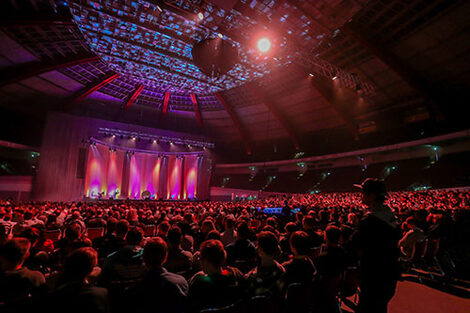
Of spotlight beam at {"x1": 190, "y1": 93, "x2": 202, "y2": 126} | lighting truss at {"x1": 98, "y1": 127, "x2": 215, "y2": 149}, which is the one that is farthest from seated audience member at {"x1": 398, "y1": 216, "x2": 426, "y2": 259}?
lighting truss at {"x1": 98, "y1": 127, "x2": 215, "y2": 149}

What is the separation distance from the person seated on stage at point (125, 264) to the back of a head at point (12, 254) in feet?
3.48

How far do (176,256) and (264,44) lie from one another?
44.1 ft

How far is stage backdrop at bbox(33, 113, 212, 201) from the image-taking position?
80.0 feet

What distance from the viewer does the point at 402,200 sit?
659 inches

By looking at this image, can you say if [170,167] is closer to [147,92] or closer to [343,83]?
[147,92]

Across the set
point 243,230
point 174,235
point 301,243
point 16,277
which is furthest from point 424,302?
→ point 16,277

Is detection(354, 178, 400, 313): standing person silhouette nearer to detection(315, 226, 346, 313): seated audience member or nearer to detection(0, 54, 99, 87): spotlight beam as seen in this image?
detection(315, 226, 346, 313): seated audience member

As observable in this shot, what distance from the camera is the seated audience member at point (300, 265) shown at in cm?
323

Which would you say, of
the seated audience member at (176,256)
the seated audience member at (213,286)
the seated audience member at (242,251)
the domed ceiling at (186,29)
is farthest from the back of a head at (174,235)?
the domed ceiling at (186,29)

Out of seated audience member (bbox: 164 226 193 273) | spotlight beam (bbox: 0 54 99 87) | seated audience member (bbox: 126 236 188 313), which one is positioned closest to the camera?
seated audience member (bbox: 126 236 188 313)

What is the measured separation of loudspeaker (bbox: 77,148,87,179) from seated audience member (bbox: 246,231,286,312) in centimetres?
2734

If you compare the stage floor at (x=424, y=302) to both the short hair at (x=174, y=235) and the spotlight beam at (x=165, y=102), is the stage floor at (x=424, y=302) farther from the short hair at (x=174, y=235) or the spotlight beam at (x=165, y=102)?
the spotlight beam at (x=165, y=102)

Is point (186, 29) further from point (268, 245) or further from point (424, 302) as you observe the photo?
point (424, 302)

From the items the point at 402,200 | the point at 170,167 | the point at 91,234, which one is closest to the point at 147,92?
the point at 170,167
